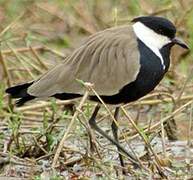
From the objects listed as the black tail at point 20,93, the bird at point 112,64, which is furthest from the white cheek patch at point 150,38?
the black tail at point 20,93

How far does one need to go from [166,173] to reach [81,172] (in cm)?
48

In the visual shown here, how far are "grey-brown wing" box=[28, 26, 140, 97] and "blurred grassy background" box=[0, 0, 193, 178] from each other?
15 centimetres

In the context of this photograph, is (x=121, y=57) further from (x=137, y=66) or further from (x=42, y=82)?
(x=42, y=82)

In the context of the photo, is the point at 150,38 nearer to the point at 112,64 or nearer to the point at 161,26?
the point at 161,26

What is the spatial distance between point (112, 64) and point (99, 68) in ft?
0.27

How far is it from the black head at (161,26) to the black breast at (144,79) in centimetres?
15

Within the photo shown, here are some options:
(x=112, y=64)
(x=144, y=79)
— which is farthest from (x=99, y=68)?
(x=144, y=79)

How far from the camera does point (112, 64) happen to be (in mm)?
5504

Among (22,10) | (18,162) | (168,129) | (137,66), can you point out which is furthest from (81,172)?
(22,10)

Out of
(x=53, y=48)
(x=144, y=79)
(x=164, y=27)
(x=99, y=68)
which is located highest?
(x=164, y=27)

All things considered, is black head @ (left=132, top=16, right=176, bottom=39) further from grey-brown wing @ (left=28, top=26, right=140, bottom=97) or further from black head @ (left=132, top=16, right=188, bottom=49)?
grey-brown wing @ (left=28, top=26, right=140, bottom=97)

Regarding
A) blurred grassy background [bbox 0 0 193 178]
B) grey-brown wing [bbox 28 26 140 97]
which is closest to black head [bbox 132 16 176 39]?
grey-brown wing [bbox 28 26 140 97]

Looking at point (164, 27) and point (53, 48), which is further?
point (53, 48)

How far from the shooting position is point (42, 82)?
5.52 metres
